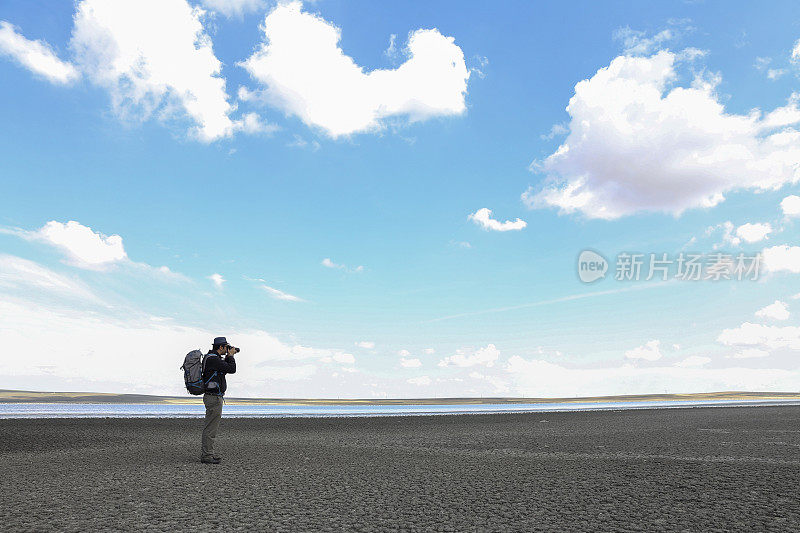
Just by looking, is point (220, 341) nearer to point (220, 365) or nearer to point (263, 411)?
point (220, 365)

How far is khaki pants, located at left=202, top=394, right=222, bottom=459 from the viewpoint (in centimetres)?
1265

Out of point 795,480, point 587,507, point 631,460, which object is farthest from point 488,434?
point 587,507

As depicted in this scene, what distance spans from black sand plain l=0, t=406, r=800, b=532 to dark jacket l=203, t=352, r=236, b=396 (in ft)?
6.08

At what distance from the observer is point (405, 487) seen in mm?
10297

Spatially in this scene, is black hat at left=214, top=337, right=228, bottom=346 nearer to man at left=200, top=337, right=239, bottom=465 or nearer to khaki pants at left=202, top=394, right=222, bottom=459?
man at left=200, top=337, right=239, bottom=465

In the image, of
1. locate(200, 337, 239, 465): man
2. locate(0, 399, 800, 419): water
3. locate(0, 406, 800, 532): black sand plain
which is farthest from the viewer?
locate(0, 399, 800, 419): water

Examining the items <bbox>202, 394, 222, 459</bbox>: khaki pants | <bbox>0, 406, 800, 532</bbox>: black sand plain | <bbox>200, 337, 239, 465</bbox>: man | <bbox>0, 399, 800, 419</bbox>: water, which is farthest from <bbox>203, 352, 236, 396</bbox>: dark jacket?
<bbox>0, 399, 800, 419</bbox>: water

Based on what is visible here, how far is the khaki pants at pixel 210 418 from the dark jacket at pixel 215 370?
19cm

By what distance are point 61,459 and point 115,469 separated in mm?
3485

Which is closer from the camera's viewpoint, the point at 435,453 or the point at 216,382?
the point at 216,382

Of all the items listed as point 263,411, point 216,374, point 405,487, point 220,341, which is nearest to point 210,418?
point 216,374

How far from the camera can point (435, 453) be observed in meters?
16.0

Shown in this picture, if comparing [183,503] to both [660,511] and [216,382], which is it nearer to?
[216,382]

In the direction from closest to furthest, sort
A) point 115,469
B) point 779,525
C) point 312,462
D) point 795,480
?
point 779,525, point 795,480, point 115,469, point 312,462
